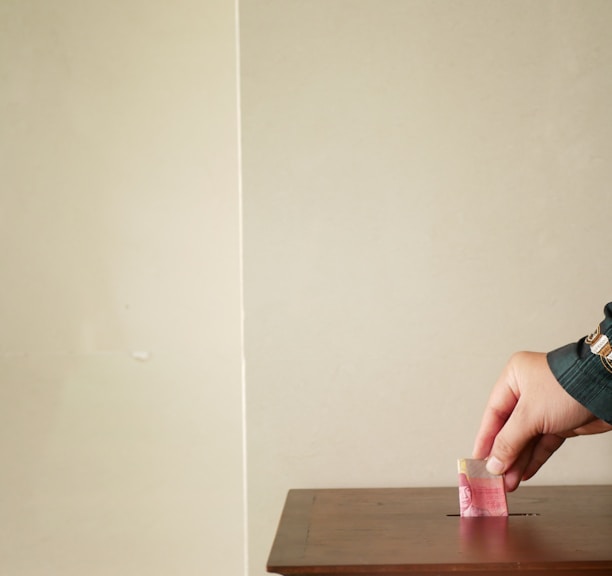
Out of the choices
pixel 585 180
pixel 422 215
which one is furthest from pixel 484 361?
pixel 585 180

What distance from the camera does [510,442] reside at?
4.40ft

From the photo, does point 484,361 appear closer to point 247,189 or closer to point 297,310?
point 297,310

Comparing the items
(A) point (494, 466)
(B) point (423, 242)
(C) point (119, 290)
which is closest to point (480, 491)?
(A) point (494, 466)

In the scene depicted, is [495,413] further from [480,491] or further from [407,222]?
[407,222]

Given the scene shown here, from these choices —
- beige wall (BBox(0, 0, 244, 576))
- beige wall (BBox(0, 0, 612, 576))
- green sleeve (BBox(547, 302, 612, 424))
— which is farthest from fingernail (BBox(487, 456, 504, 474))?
beige wall (BBox(0, 0, 244, 576))

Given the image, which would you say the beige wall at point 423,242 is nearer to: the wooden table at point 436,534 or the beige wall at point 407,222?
the beige wall at point 407,222

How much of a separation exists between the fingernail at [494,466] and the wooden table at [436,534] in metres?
0.11

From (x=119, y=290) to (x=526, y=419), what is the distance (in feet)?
5.31

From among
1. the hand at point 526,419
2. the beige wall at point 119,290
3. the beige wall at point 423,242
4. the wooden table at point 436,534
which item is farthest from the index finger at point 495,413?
the beige wall at point 119,290

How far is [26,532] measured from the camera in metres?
2.47

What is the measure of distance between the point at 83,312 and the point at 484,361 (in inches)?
54.1

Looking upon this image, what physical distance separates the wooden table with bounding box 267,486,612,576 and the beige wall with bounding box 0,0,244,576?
2.77ft

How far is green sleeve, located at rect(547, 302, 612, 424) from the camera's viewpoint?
1120 mm

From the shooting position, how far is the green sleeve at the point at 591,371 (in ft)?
3.67
